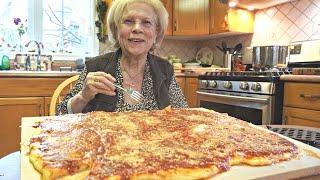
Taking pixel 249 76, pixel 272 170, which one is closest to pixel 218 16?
pixel 249 76

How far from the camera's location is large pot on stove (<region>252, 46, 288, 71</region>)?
2436 mm

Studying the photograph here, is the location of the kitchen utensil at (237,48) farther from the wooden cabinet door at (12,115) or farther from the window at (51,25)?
the wooden cabinet door at (12,115)

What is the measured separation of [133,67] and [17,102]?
1.33 m

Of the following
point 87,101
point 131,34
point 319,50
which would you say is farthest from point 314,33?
point 87,101

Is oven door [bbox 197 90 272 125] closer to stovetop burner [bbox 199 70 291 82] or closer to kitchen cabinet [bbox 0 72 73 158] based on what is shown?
stovetop burner [bbox 199 70 291 82]

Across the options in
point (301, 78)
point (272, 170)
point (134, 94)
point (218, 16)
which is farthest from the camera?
point (218, 16)

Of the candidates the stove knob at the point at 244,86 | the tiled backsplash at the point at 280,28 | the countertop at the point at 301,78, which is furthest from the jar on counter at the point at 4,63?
the countertop at the point at 301,78

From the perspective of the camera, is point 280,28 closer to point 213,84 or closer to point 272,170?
point 213,84

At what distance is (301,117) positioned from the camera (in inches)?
70.9

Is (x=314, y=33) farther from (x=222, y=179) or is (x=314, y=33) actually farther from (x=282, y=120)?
(x=222, y=179)

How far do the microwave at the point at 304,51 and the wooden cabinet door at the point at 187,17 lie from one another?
117cm

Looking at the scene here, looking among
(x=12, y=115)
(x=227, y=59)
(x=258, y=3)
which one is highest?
(x=258, y=3)

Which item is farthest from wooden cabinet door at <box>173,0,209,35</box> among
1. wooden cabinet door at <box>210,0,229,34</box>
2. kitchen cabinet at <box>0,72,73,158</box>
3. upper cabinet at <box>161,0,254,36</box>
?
kitchen cabinet at <box>0,72,73,158</box>

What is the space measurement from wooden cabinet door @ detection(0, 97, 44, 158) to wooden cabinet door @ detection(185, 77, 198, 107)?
4.61 ft
